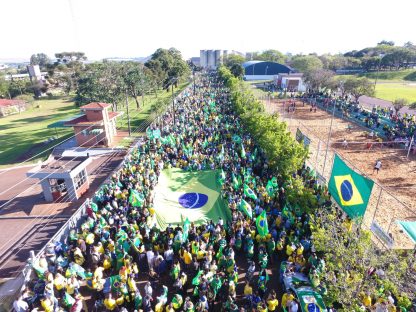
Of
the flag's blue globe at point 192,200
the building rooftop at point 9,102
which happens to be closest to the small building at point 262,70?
the building rooftop at point 9,102

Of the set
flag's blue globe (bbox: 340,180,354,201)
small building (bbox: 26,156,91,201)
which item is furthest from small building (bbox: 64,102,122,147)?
flag's blue globe (bbox: 340,180,354,201)

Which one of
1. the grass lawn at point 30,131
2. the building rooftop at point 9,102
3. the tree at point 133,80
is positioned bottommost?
the grass lawn at point 30,131

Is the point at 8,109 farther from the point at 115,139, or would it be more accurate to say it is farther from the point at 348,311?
the point at 348,311

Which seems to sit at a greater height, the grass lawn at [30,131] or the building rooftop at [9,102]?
the building rooftop at [9,102]

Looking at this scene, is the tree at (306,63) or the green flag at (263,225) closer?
the green flag at (263,225)

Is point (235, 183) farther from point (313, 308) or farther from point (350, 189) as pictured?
point (313, 308)

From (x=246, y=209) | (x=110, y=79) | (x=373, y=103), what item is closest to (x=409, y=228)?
(x=246, y=209)

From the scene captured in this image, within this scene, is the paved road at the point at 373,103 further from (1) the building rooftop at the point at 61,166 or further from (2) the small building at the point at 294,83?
(1) the building rooftop at the point at 61,166
